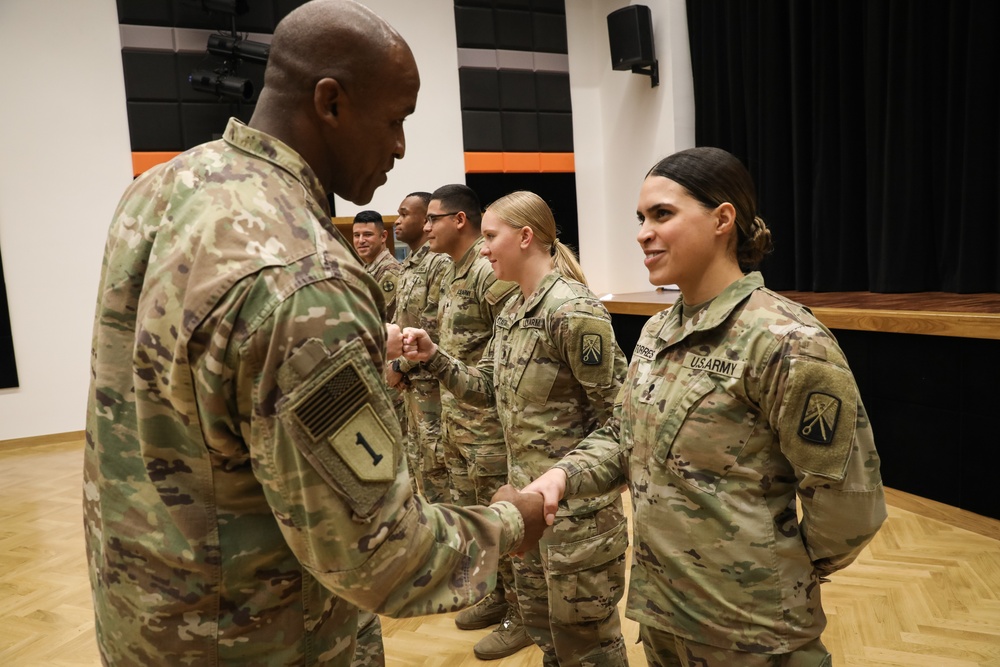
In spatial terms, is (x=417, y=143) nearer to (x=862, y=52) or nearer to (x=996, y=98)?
(x=862, y=52)

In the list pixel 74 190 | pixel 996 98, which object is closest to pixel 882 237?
pixel 996 98

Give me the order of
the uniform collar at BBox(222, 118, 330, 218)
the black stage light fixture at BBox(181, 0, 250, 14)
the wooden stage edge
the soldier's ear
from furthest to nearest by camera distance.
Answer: the black stage light fixture at BBox(181, 0, 250, 14) < the wooden stage edge < the soldier's ear < the uniform collar at BBox(222, 118, 330, 218)

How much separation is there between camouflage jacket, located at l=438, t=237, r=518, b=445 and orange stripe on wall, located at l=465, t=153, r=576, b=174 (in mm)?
4763

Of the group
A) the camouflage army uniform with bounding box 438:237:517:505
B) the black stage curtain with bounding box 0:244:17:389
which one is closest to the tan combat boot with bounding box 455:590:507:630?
the camouflage army uniform with bounding box 438:237:517:505

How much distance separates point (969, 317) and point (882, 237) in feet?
8.39

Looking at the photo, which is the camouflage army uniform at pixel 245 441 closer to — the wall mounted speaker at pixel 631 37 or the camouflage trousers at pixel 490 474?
the camouflage trousers at pixel 490 474

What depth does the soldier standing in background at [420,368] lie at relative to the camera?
12.2ft

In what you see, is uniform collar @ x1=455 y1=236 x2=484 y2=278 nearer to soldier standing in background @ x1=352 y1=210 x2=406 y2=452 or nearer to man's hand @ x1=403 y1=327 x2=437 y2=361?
man's hand @ x1=403 y1=327 x2=437 y2=361

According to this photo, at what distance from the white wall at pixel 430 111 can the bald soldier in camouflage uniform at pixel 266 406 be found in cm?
687

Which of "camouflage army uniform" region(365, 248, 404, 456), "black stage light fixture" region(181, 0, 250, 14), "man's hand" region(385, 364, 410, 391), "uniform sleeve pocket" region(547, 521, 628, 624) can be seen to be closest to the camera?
"uniform sleeve pocket" region(547, 521, 628, 624)

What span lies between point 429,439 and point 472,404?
1.17m

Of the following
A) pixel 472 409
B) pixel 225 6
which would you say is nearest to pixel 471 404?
pixel 472 409

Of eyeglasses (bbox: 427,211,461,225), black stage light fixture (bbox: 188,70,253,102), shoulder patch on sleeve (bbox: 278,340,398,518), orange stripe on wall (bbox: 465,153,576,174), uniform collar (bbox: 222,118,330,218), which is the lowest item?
shoulder patch on sleeve (bbox: 278,340,398,518)

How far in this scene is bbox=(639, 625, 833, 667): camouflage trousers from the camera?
4.61 ft
